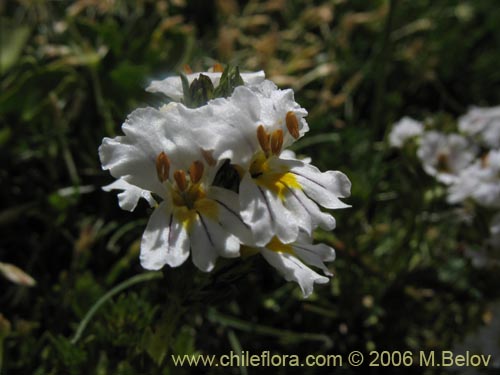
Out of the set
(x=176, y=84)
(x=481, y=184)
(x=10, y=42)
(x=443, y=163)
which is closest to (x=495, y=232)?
(x=481, y=184)

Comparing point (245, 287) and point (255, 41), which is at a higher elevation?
point (255, 41)

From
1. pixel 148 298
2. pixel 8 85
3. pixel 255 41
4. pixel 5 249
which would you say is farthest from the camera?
pixel 255 41

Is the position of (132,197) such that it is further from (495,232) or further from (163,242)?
(495,232)

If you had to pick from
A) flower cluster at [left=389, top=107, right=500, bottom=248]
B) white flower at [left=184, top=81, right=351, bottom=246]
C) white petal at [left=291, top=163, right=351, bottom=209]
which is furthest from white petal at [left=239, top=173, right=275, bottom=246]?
flower cluster at [left=389, top=107, right=500, bottom=248]

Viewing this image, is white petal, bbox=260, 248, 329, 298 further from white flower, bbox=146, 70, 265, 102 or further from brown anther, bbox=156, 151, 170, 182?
white flower, bbox=146, 70, 265, 102

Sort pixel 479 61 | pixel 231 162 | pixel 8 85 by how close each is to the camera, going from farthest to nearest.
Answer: pixel 479 61, pixel 8 85, pixel 231 162

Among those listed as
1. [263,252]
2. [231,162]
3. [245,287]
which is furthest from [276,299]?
[231,162]

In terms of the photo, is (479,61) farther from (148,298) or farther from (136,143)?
(136,143)

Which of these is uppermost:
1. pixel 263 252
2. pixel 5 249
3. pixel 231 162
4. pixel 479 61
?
pixel 231 162
